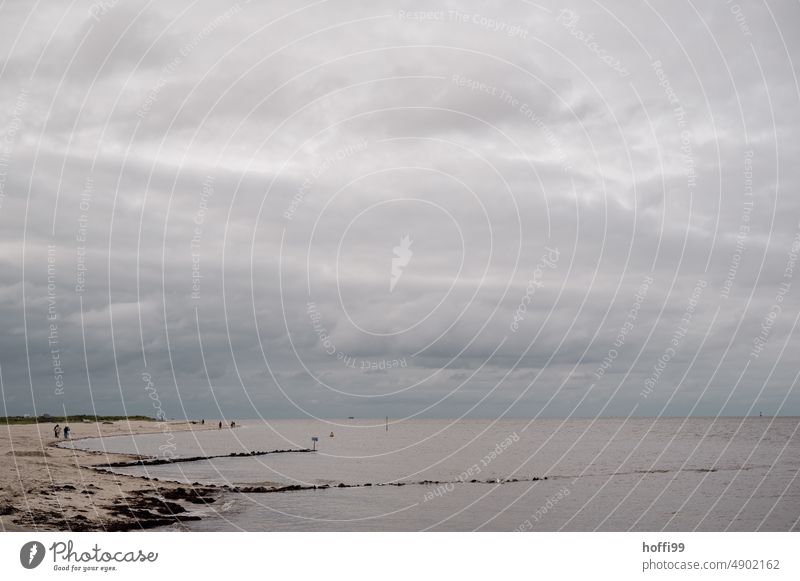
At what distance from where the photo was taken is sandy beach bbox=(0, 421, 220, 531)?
109 ft

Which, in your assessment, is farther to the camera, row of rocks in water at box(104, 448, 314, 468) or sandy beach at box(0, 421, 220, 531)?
row of rocks in water at box(104, 448, 314, 468)

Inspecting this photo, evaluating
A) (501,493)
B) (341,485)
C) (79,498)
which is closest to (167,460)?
(341,485)

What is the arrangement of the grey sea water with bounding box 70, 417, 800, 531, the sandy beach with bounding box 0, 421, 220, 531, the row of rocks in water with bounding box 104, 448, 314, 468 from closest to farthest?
the sandy beach with bounding box 0, 421, 220, 531, the grey sea water with bounding box 70, 417, 800, 531, the row of rocks in water with bounding box 104, 448, 314, 468

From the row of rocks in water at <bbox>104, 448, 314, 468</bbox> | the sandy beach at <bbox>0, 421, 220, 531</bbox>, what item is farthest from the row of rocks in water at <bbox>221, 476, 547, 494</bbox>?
the row of rocks in water at <bbox>104, 448, 314, 468</bbox>

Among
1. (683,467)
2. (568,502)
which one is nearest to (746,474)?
(683,467)

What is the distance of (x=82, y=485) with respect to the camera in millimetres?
44406

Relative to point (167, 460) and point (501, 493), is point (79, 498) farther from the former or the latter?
point (167, 460)

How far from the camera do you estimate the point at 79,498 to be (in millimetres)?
39750

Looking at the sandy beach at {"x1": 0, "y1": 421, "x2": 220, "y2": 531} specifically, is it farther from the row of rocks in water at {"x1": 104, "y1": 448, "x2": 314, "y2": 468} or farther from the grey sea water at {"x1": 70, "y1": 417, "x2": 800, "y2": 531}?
the row of rocks in water at {"x1": 104, "y1": 448, "x2": 314, "y2": 468}

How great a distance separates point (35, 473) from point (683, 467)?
7927cm
